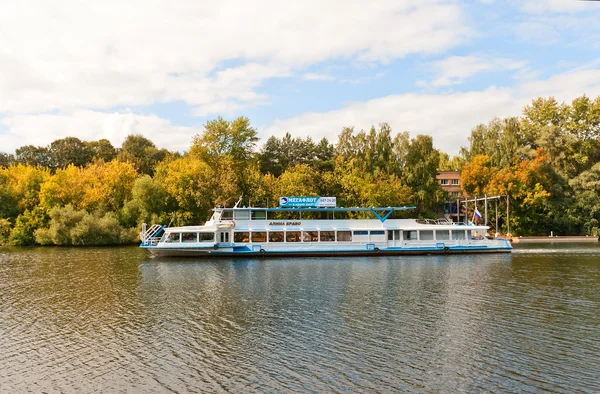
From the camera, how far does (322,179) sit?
243 feet

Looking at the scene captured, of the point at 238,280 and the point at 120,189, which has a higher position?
the point at 120,189

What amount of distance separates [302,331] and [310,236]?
28.7 meters

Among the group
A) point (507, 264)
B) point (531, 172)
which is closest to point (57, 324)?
point (507, 264)

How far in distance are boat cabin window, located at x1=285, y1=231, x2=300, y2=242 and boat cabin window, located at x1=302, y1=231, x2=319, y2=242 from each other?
→ 0.63 metres

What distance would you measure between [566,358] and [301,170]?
57.6m

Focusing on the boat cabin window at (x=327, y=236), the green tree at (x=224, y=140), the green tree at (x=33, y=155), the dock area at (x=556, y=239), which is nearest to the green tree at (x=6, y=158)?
the green tree at (x=33, y=155)

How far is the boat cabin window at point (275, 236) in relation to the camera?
48897 millimetres

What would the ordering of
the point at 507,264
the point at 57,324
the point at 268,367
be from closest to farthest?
the point at 268,367 < the point at 57,324 < the point at 507,264

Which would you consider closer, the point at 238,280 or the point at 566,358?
the point at 566,358

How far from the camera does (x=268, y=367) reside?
54.6 ft

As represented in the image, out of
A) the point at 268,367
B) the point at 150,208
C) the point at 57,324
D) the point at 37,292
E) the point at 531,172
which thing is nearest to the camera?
the point at 268,367

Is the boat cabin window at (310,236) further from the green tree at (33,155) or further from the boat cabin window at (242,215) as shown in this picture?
the green tree at (33,155)

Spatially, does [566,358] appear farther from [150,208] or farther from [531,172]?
[531,172]

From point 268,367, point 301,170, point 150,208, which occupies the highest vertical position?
point 301,170
